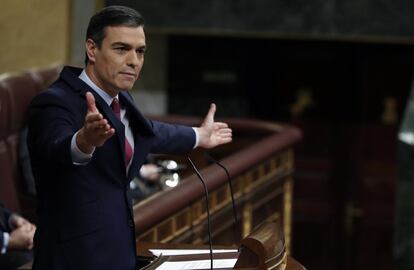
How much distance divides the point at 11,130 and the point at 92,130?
2709mm

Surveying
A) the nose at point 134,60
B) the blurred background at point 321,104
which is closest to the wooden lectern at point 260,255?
the nose at point 134,60

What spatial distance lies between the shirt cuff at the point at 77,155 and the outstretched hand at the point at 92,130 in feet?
0.04

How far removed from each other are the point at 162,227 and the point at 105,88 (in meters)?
1.73

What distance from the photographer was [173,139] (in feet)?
10.1

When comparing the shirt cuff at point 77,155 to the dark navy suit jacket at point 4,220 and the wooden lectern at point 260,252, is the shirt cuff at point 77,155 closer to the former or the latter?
the wooden lectern at point 260,252

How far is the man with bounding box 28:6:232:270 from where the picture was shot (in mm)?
2695

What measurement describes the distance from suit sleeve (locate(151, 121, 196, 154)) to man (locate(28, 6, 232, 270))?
0.21 metres

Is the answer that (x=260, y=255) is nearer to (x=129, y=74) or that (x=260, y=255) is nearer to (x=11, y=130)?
(x=129, y=74)

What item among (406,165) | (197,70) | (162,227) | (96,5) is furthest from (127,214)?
(197,70)

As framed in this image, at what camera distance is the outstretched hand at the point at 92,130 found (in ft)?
8.06

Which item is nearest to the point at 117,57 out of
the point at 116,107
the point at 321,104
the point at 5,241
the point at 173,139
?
the point at 116,107

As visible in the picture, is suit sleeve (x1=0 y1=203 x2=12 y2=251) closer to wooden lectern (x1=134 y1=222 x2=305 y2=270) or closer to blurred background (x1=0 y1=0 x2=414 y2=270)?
wooden lectern (x1=134 y1=222 x2=305 y2=270)

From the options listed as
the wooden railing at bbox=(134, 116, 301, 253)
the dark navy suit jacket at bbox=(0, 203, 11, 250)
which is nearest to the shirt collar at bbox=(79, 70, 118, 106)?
the wooden railing at bbox=(134, 116, 301, 253)

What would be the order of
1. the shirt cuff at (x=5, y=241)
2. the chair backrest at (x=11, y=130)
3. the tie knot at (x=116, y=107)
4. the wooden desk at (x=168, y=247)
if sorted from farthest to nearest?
1. the chair backrest at (x=11, y=130)
2. the shirt cuff at (x=5, y=241)
3. the wooden desk at (x=168, y=247)
4. the tie knot at (x=116, y=107)
